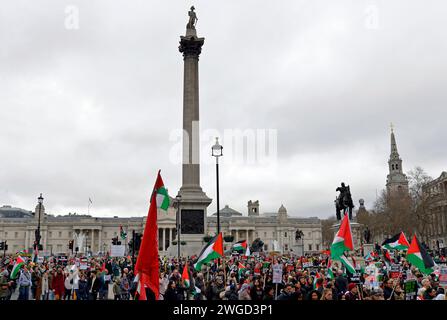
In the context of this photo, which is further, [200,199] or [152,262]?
[200,199]

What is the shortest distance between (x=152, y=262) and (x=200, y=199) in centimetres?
3738

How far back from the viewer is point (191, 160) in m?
49.4

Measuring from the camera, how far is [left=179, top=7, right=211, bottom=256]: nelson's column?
153 feet

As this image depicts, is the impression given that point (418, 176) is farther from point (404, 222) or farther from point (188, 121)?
point (188, 121)

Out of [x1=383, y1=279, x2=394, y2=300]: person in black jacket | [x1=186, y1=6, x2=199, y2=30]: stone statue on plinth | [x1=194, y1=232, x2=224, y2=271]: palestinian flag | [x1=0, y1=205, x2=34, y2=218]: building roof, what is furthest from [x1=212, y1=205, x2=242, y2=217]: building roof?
[x1=383, y1=279, x2=394, y2=300]: person in black jacket

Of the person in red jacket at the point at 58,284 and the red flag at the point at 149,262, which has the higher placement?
the red flag at the point at 149,262

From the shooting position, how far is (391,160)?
163 meters

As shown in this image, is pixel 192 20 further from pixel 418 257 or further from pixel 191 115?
pixel 418 257

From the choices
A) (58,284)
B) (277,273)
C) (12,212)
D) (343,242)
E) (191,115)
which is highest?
(191,115)

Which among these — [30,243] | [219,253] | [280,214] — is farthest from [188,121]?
[30,243]

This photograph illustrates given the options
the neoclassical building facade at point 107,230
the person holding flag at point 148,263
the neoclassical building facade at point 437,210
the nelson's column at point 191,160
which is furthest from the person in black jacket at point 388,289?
the neoclassical building facade at point 107,230

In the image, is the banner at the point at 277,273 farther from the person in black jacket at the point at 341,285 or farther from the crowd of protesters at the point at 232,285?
the person in black jacket at the point at 341,285

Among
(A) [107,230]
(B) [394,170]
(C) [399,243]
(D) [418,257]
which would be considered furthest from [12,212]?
(D) [418,257]

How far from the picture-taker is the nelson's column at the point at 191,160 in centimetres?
4662
